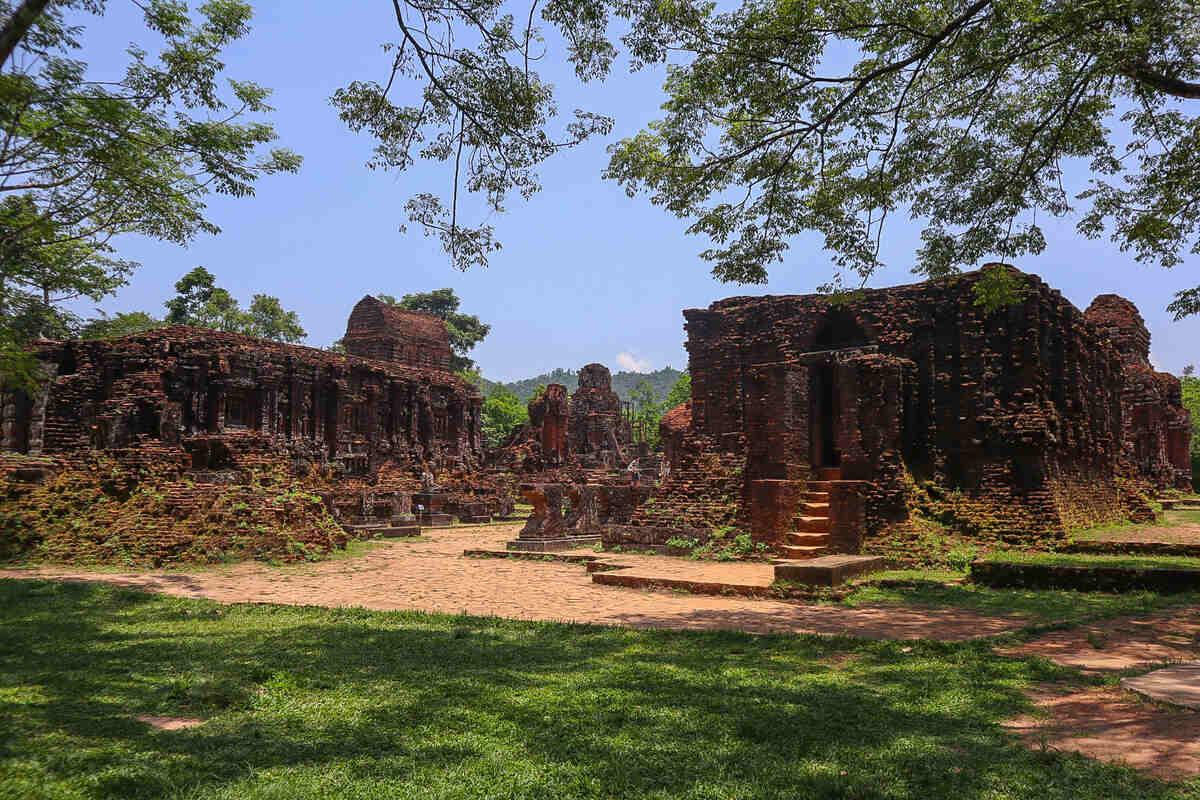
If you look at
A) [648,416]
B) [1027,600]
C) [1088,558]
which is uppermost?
[648,416]

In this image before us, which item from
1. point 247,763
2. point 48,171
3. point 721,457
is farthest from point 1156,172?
point 48,171

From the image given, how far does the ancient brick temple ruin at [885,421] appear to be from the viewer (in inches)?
551

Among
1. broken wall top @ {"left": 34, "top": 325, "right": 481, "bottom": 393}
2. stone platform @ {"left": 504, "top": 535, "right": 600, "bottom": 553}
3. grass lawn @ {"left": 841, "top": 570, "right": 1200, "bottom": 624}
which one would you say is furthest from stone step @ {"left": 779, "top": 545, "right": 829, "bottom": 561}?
broken wall top @ {"left": 34, "top": 325, "right": 481, "bottom": 393}

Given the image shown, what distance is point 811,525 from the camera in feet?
44.9

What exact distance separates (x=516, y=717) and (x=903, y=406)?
13.4m

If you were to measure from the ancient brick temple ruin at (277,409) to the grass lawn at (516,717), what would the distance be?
1204cm

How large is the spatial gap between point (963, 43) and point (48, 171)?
12.7m

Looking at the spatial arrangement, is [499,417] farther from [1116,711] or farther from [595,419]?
[1116,711]

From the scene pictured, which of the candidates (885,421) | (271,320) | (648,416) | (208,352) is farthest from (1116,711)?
(648,416)

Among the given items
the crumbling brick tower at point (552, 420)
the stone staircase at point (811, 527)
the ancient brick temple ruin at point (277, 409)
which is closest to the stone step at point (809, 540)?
the stone staircase at point (811, 527)

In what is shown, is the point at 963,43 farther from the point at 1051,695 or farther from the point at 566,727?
the point at 566,727

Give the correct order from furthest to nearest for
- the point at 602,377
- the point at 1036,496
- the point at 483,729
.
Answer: the point at 602,377 < the point at 1036,496 < the point at 483,729

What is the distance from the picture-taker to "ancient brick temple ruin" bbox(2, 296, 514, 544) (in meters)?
18.2

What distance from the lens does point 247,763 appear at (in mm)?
3775
